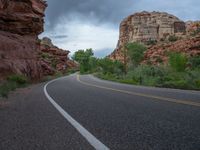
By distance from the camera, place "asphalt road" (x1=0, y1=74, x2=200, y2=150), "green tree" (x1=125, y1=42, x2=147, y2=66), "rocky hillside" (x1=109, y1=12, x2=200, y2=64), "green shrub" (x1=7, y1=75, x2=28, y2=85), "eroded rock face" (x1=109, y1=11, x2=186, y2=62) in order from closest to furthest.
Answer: "asphalt road" (x1=0, y1=74, x2=200, y2=150) → "green shrub" (x1=7, y1=75, x2=28, y2=85) → "green tree" (x1=125, y1=42, x2=147, y2=66) → "rocky hillside" (x1=109, y1=12, x2=200, y2=64) → "eroded rock face" (x1=109, y1=11, x2=186, y2=62)

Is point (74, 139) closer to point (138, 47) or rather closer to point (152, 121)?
point (152, 121)

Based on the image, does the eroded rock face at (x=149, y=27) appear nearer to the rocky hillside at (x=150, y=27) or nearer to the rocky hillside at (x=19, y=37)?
the rocky hillside at (x=150, y=27)

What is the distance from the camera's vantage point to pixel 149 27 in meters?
144

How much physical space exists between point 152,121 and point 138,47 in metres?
81.8

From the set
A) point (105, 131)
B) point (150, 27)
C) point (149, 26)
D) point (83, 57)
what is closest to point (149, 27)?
point (150, 27)

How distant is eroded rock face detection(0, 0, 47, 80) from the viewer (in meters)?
33.3

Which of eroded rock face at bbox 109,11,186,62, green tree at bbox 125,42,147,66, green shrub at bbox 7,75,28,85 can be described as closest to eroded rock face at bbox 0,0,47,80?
green shrub at bbox 7,75,28,85

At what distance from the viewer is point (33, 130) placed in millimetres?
5883

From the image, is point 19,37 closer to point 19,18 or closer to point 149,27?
point 19,18

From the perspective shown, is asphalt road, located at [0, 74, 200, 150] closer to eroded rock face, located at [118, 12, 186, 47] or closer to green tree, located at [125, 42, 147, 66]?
green tree, located at [125, 42, 147, 66]

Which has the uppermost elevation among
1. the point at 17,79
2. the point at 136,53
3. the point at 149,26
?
the point at 149,26

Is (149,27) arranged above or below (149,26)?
below

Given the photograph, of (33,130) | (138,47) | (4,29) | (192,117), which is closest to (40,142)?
(33,130)

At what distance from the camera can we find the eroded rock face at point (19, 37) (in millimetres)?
33312
